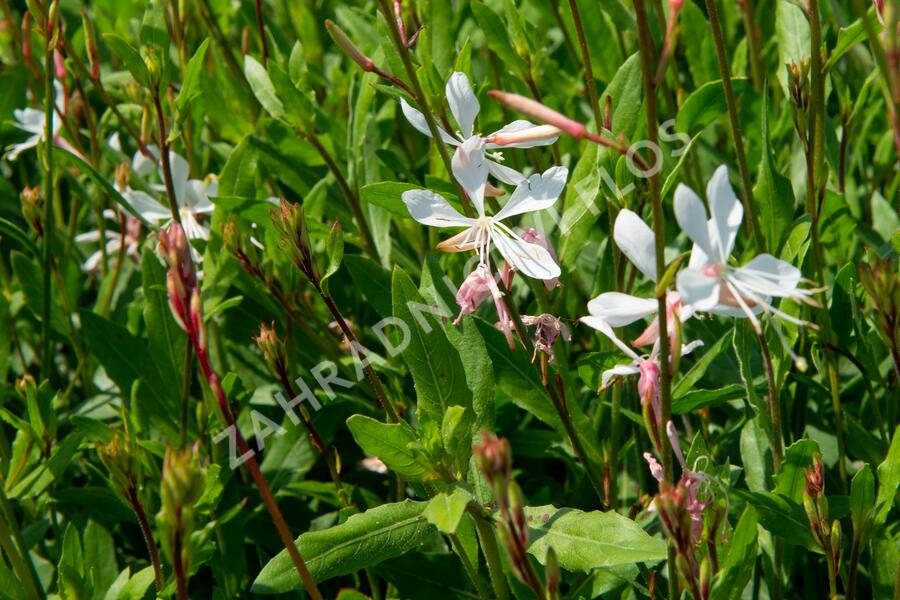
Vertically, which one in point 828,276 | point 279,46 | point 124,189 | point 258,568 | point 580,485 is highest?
point 279,46

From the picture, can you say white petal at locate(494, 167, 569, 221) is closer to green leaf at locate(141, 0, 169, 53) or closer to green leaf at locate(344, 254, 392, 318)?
green leaf at locate(344, 254, 392, 318)

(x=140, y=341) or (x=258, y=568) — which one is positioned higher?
(x=140, y=341)

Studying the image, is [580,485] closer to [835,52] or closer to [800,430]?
[800,430]

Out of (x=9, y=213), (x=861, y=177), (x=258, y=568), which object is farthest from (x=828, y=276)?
(x=9, y=213)

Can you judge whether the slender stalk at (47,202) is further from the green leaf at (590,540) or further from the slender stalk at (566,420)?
the green leaf at (590,540)

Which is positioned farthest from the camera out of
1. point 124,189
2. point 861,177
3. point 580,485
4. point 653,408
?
point 861,177

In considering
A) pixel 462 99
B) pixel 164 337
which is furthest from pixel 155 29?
pixel 462 99

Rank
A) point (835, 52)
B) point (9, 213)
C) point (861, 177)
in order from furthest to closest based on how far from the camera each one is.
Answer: point (9, 213) < point (861, 177) < point (835, 52)

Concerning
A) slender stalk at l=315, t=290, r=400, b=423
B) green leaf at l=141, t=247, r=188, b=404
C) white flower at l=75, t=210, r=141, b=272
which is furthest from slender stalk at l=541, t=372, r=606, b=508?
white flower at l=75, t=210, r=141, b=272
